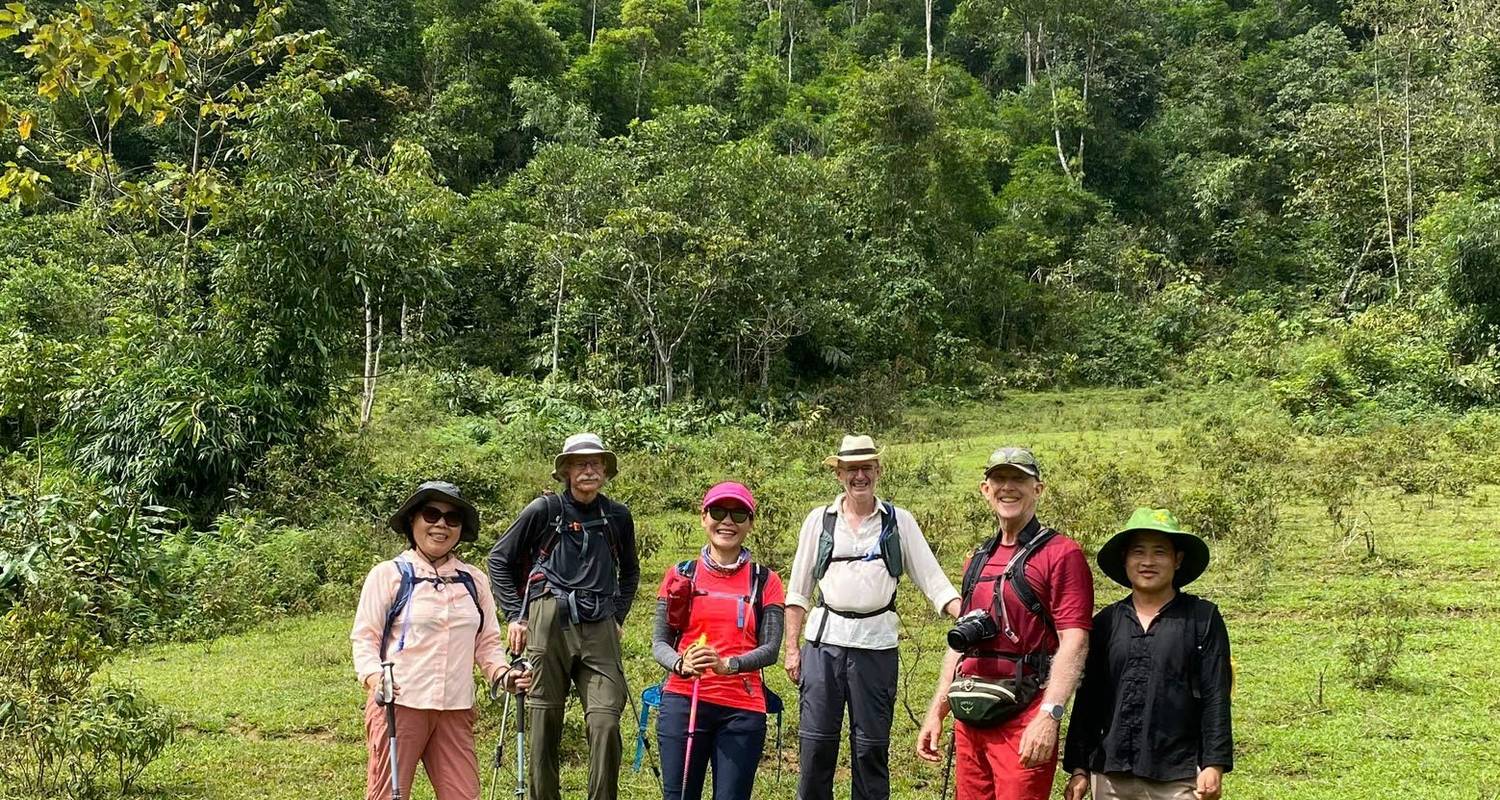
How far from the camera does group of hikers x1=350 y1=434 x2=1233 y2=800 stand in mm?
3088

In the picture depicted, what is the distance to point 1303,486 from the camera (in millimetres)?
12609

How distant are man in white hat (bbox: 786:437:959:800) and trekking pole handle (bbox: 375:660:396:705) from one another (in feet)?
4.60

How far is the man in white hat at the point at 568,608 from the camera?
4.19 m

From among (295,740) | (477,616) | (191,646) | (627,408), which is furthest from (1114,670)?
(627,408)

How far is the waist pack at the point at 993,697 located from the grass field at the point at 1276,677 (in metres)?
2.36

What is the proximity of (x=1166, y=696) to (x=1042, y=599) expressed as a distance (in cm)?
46

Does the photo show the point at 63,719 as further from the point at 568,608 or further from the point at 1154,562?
the point at 1154,562

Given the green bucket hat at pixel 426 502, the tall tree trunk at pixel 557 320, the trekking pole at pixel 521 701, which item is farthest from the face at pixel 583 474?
the tall tree trunk at pixel 557 320

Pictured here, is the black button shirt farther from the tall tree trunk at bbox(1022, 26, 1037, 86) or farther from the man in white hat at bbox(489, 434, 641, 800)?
the tall tree trunk at bbox(1022, 26, 1037, 86)

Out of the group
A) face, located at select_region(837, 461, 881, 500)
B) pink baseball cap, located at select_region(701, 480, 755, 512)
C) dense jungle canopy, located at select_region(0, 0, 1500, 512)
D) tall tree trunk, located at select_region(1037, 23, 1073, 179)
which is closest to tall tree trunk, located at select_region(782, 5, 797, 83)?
dense jungle canopy, located at select_region(0, 0, 1500, 512)

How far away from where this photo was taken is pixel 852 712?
149 inches

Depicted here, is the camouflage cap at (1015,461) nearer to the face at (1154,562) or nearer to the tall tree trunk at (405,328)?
the face at (1154,562)

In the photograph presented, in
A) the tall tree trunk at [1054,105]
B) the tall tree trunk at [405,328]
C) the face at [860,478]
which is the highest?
the tall tree trunk at [1054,105]

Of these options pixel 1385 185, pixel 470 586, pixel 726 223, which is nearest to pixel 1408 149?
pixel 1385 185
